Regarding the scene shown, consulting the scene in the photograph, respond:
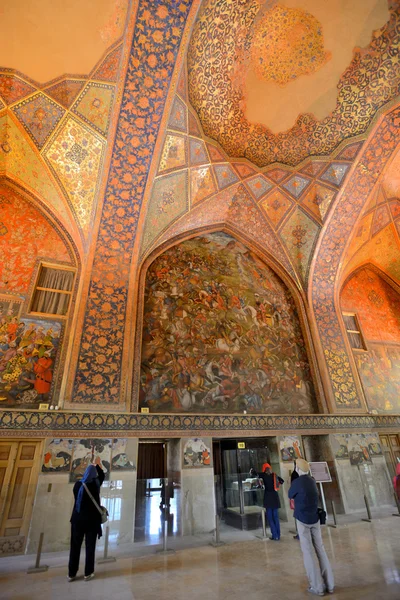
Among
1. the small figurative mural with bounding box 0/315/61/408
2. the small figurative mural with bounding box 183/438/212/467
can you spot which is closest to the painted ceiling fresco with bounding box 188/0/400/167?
the small figurative mural with bounding box 0/315/61/408

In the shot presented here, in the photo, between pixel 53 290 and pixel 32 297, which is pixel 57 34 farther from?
pixel 32 297

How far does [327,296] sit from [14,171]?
9569 mm

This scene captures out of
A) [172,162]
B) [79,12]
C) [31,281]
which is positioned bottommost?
[31,281]

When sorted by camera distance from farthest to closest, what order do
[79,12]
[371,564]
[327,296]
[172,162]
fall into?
1. [327,296]
2. [172,162]
3. [79,12]
4. [371,564]

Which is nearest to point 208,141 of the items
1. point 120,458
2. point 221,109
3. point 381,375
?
point 221,109

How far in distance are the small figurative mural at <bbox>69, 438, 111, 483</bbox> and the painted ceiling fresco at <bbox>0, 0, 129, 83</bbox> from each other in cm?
739

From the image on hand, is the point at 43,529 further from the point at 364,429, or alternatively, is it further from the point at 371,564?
the point at 364,429

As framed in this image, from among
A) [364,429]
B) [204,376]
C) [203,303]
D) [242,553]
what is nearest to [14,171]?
[203,303]

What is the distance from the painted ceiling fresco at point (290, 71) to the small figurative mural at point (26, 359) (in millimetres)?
6435

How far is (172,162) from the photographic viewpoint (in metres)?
8.34

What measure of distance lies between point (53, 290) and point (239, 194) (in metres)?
5.92

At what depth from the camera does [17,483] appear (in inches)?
221

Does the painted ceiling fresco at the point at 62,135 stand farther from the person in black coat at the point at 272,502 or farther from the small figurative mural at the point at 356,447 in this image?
the small figurative mural at the point at 356,447

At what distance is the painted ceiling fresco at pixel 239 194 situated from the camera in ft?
27.4
